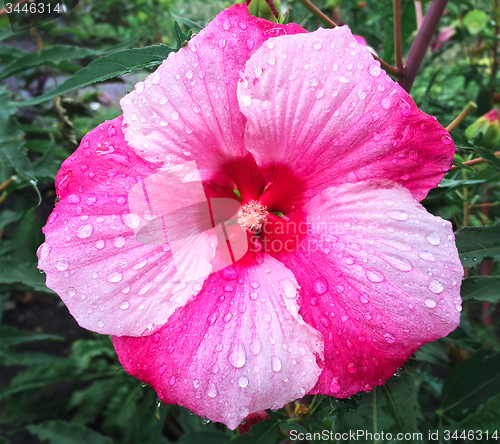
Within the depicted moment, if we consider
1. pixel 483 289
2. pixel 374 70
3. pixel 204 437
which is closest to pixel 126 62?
pixel 374 70

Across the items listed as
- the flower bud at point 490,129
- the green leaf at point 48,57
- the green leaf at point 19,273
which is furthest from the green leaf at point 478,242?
the green leaf at point 48,57

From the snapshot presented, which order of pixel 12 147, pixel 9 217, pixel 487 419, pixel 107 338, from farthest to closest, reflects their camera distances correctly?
1. pixel 107 338
2. pixel 9 217
3. pixel 12 147
4. pixel 487 419

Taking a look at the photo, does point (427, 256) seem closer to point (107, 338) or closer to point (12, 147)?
point (12, 147)

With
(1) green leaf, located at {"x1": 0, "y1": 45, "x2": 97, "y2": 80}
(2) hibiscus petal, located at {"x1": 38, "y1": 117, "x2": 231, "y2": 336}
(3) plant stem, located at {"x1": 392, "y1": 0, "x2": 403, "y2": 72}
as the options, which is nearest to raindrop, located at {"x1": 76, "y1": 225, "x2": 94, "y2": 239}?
(2) hibiscus petal, located at {"x1": 38, "y1": 117, "x2": 231, "y2": 336}

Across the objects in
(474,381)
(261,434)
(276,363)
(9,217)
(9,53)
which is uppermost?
(9,53)

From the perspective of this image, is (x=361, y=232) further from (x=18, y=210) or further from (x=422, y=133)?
(x=18, y=210)

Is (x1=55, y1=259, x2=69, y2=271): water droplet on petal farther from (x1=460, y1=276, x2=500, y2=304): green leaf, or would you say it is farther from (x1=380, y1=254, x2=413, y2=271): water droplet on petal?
(x1=460, y1=276, x2=500, y2=304): green leaf

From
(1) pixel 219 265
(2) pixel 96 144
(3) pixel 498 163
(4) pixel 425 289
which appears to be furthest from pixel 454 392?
(2) pixel 96 144
